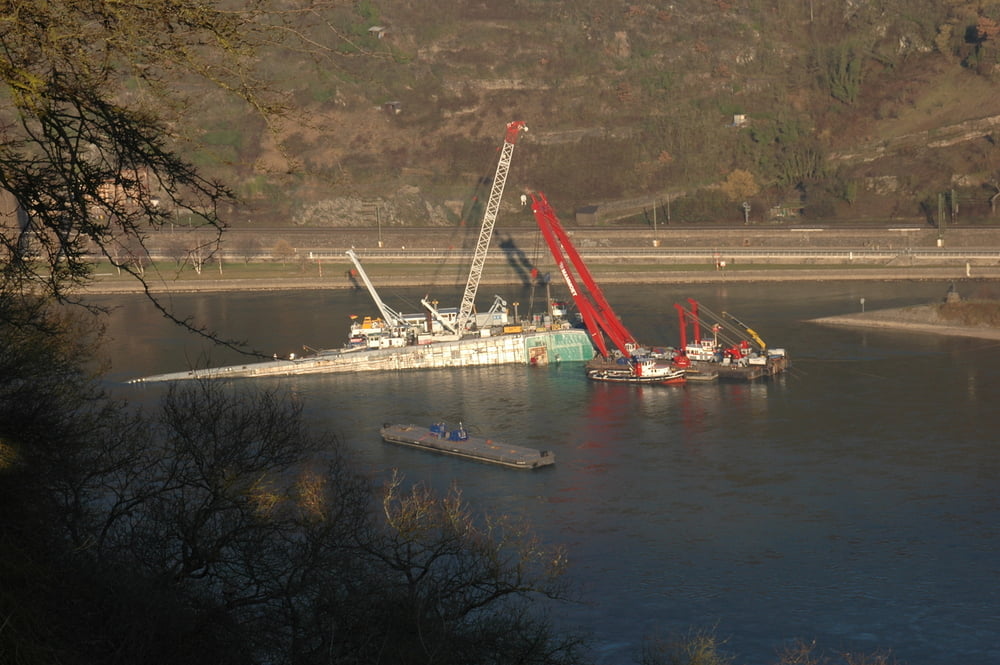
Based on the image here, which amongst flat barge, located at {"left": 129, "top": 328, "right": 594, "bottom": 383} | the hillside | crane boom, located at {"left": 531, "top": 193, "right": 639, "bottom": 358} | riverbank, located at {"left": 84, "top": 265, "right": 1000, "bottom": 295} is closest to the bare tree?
crane boom, located at {"left": 531, "top": 193, "right": 639, "bottom": 358}

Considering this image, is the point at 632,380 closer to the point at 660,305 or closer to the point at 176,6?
the point at 660,305

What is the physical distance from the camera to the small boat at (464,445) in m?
20.4

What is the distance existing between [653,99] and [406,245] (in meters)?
17.0

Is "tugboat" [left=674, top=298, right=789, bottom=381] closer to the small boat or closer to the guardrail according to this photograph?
the small boat

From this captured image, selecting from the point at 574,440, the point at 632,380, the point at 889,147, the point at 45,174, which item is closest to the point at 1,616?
the point at 45,174

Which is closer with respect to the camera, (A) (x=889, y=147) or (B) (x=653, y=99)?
(A) (x=889, y=147)

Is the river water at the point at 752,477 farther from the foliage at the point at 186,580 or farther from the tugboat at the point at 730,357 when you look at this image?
the foliage at the point at 186,580

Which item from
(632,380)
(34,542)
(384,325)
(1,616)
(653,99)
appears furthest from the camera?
(653,99)

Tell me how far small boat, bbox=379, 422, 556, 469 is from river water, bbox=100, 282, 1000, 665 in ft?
0.92

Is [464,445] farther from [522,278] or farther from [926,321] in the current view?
[522,278]

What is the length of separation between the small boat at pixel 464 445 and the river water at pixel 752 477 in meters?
0.28

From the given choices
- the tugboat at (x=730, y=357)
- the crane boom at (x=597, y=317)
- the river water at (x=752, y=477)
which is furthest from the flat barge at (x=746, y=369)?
the crane boom at (x=597, y=317)

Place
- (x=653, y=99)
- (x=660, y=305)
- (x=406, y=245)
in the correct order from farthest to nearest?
(x=653, y=99) < (x=406, y=245) < (x=660, y=305)

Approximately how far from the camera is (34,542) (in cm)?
492
